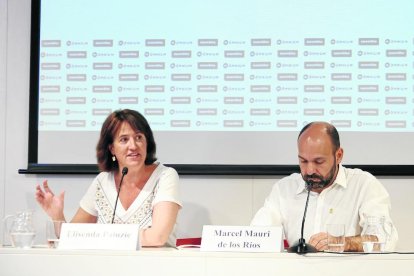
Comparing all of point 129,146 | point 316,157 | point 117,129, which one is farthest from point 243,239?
point 117,129

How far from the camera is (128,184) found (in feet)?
10.5

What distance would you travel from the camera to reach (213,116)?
12.0 ft

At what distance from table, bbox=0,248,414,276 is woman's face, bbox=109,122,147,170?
36.0 inches

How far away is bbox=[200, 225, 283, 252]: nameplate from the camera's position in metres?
2.25

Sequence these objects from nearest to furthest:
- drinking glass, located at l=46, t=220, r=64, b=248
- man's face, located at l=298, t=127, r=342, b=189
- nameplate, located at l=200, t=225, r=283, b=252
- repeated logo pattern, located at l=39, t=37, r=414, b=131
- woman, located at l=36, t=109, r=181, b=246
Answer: nameplate, located at l=200, t=225, r=283, b=252 < drinking glass, located at l=46, t=220, r=64, b=248 < man's face, located at l=298, t=127, r=342, b=189 < woman, located at l=36, t=109, r=181, b=246 < repeated logo pattern, located at l=39, t=37, r=414, b=131

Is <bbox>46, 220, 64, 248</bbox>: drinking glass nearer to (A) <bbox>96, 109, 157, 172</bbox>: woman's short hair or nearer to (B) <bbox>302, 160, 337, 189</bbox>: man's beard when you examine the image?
(A) <bbox>96, 109, 157, 172</bbox>: woman's short hair

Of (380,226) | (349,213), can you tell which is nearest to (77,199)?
(349,213)

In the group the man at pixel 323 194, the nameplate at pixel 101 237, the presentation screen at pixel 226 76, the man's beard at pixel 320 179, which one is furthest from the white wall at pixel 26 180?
the nameplate at pixel 101 237

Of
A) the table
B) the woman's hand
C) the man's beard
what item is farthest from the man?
the woman's hand

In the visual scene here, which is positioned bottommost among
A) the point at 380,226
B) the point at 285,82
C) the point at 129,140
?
the point at 380,226

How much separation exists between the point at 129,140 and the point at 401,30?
151 centimetres

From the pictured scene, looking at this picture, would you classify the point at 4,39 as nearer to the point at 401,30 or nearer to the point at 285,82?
the point at 285,82

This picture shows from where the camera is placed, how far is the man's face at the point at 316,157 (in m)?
2.93

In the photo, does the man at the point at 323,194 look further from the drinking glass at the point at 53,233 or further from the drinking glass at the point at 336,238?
the drinking glass at the point at 53,233
